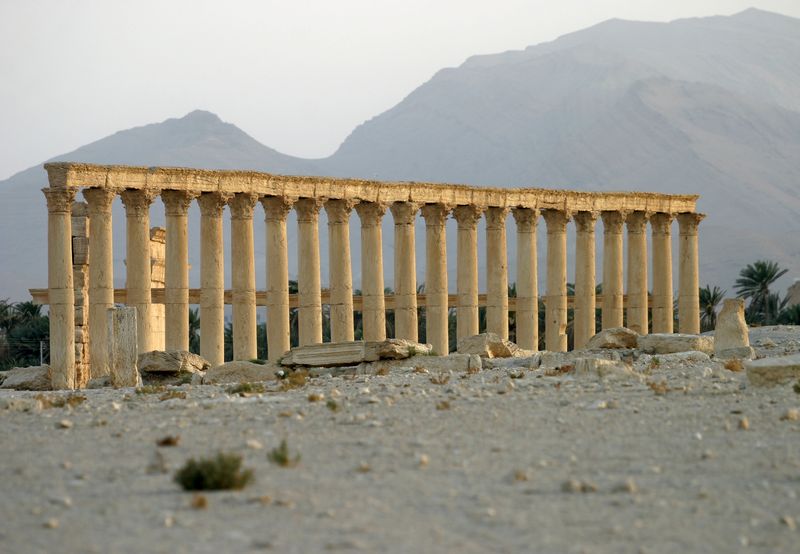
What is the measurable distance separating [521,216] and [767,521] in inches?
1794

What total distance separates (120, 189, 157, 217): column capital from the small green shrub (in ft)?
110

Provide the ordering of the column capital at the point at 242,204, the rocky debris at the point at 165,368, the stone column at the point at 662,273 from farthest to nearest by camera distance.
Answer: the stone column at the point at 662,273 → the column capital at the point at 242,204 → the rocky debris at the point at 165,368

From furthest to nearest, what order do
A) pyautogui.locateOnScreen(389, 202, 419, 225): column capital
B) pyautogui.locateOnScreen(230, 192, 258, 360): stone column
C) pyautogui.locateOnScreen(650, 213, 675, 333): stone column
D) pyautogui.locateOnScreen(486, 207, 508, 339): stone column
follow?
pyautogui.locateOnScreen(650, 213, 675, 333): stone column
pyautogui.locateOnScreen(486, 207, 508, 339): stone column
pyautogui.locateOnScreen(389, 202, 419, 225): column capital
pyautogui.locateOnScreen(230, 192, 258, 360): stone column

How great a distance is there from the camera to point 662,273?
64562 millimetres

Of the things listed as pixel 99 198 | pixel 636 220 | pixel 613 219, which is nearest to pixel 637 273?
pixel 636 220

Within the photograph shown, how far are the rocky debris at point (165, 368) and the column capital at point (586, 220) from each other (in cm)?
2379

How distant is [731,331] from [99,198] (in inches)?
844

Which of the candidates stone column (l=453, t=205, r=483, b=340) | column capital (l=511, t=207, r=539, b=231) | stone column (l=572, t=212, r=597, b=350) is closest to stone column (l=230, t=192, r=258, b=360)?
stone column (l=453, t=205, r=483, b=340)

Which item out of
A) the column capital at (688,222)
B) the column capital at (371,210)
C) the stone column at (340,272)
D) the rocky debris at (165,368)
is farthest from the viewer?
the column capital at (688,222)

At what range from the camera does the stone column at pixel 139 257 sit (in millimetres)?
48250

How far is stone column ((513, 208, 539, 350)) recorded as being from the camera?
59.1 metres

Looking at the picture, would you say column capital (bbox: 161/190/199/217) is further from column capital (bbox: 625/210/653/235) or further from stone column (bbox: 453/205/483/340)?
column capital (bbox: 625/210/653/235)

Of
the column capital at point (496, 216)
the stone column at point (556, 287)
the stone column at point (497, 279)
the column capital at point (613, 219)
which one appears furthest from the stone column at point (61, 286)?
the column capital at point (613, 219)

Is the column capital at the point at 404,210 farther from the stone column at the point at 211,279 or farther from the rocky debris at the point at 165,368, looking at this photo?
the rocky debris at the point at 165,368
